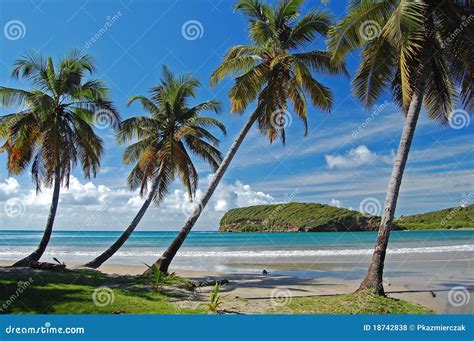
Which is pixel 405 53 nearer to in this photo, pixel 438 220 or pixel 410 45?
pixel 410 45

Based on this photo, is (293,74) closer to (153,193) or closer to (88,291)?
(153,193)

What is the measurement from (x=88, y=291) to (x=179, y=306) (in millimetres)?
2544

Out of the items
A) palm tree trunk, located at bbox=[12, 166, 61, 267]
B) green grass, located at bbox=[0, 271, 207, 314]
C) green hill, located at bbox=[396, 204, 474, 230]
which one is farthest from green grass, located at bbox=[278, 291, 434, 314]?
green hill, located at bbox=[396, 204, 474, 230]

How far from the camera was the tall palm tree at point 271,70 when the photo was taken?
13.6m

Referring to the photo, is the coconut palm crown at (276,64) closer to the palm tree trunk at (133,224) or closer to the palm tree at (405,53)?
the palm tree at (405,53)

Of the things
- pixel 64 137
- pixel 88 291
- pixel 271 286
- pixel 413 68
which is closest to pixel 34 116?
pixel 64 137

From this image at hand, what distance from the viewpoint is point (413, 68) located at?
1081 centimetres

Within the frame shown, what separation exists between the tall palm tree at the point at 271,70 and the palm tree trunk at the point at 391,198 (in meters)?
3.72

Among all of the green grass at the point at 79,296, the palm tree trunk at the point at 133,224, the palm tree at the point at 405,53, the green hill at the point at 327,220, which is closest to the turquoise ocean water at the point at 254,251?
the palm tree trunk at the point at 133,224

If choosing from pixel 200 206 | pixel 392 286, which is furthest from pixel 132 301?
pixel 392 286

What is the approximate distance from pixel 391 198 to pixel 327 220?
233ft

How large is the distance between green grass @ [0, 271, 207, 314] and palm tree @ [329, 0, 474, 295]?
17.8 ft

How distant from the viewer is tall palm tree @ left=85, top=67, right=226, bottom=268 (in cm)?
1720

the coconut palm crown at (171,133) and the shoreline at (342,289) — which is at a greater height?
the coconut palm crown at (171,133)
